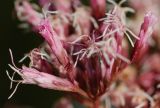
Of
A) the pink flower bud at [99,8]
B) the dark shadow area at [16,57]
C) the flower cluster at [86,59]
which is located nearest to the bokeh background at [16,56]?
the dark shadow area at [16,57]

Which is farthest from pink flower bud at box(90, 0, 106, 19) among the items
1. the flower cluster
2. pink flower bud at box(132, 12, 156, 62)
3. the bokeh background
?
the bokeh background

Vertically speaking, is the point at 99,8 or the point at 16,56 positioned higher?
the point at 99,8

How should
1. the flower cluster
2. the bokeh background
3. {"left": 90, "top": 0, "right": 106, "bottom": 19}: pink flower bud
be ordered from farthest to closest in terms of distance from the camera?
1. the bokeh background
2. {"left": 90, "top": 0, "right": 106, "bottom": 19}: pink flower bud
3. the flower cluster

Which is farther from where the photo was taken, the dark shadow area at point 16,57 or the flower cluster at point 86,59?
the dark shadow area at point 16,57

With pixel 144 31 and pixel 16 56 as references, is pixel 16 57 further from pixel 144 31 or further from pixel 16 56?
pixel 144 31

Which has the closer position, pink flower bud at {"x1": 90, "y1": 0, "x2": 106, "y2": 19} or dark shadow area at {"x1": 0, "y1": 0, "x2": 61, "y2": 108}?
pink flower bud at {"x1": 90, "y1": 0, "x2": 106, "y2": 19}

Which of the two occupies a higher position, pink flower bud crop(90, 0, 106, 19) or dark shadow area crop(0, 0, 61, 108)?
pink flower bud crop(90, 0, 106, 19)

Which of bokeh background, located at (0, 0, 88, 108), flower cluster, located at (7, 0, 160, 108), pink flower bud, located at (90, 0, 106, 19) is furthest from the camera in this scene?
bokeh background, located at (0, 0, 88, 108)

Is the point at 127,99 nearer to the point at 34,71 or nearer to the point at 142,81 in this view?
the point at 142,81

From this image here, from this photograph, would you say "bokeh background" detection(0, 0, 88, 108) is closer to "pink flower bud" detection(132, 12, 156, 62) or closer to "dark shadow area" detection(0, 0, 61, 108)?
"dark shadow area" detection(0, 0, 61, 108)

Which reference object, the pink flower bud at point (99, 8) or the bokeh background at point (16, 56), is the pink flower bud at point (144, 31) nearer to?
the pink flower bud at point (99, 8)

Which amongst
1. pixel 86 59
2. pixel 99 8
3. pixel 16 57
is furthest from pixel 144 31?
pixel 16 57

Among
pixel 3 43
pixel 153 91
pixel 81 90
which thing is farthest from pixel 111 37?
pixel 3 43
